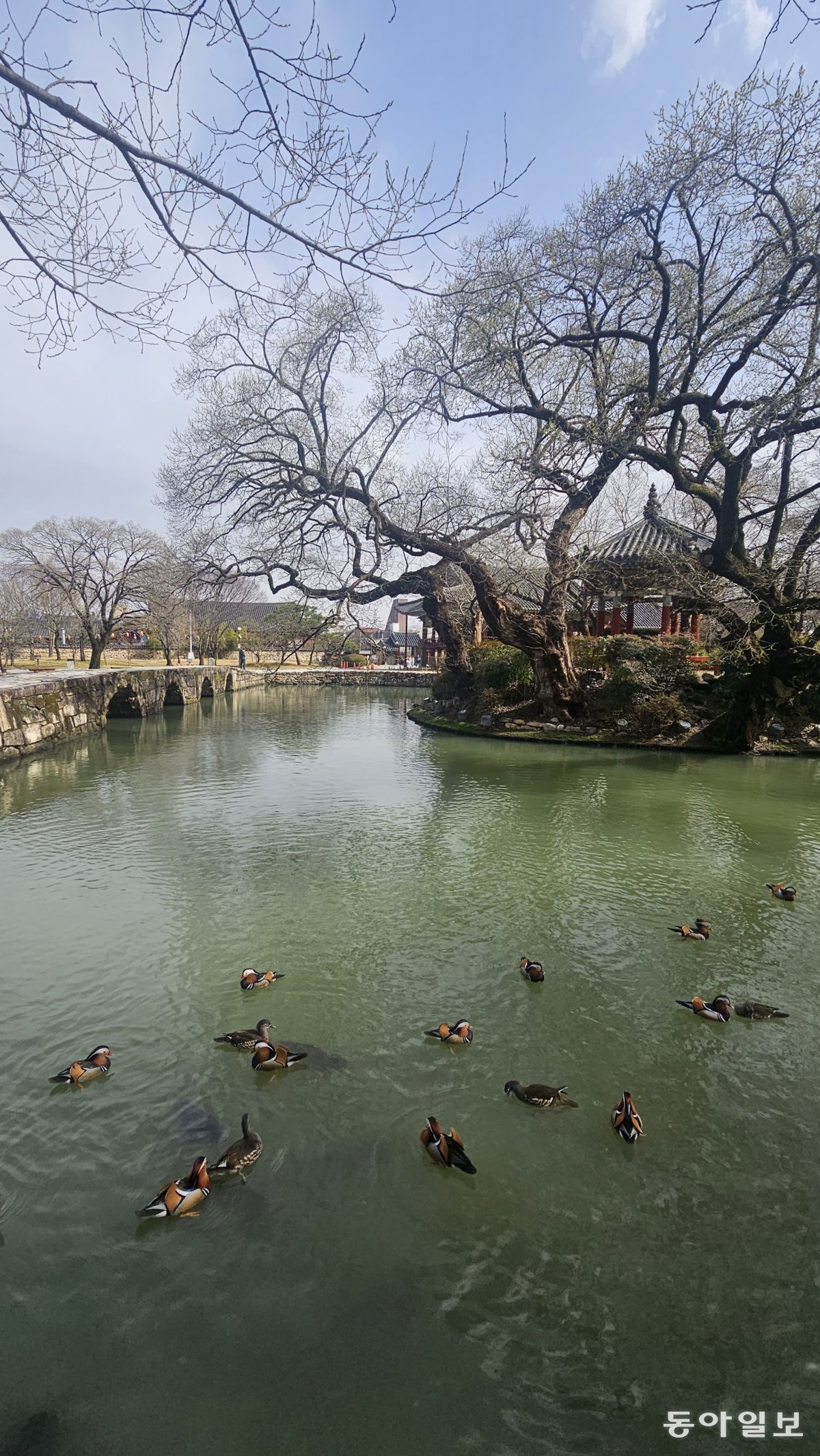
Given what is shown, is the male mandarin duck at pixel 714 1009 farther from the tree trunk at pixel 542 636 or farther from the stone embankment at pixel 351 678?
the stone embankment at pixel 351 678

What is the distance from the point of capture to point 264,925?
598 cm

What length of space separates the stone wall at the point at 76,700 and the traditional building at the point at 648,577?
1346 cm

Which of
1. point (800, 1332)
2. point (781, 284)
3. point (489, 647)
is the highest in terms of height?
point (781, 284)

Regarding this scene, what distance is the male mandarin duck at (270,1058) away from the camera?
3.93 meters

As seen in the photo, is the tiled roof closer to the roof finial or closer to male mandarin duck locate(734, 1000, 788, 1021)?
the roof finial

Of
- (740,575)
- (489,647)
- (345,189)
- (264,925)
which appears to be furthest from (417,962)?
(489,647)

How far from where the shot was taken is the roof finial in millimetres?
23094

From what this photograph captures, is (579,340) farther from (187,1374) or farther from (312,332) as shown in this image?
(187,1374)

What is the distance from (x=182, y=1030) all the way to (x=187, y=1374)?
2.23 meters

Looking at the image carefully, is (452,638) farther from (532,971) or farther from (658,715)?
(532,971)

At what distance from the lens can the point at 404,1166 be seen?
3.20 metres

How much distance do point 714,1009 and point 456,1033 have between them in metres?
1.82

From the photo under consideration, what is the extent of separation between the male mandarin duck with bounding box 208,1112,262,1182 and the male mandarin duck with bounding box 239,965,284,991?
152 cm

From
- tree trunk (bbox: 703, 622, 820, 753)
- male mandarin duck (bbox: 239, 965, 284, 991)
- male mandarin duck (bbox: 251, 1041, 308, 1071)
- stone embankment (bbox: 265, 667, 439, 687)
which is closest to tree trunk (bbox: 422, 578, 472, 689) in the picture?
tree trunk (bbox: 703, 622, 820, 753)
